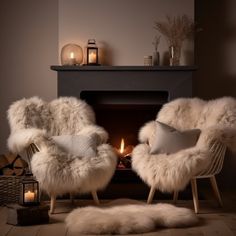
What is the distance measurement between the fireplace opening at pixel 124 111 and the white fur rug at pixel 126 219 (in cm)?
148

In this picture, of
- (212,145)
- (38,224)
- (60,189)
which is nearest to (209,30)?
(212,145)

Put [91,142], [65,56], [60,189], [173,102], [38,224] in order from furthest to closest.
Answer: [65,56] → [173,102] → [91,142] → [60,189] → [38,224]

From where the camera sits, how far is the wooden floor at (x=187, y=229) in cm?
403

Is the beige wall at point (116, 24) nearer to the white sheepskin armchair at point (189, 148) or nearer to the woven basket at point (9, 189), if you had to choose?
the white sheepskin armchair at point (189, 148)

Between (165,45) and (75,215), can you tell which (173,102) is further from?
(75,215)

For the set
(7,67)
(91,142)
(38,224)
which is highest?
(7,67)

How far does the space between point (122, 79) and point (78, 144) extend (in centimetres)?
107

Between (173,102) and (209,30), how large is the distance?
1218 mm

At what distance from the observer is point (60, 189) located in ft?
15.1

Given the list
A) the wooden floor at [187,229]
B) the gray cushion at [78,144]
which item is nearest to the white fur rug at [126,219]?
the wooden floor at [187,229]

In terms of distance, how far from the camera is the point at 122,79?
573 cm

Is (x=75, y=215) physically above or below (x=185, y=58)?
below

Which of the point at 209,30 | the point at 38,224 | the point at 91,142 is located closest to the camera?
the point at 38,224

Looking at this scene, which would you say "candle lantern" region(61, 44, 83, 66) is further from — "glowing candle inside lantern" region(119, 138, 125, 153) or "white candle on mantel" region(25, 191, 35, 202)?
"white candle on mantel" region(25, 191, 35, 202)
